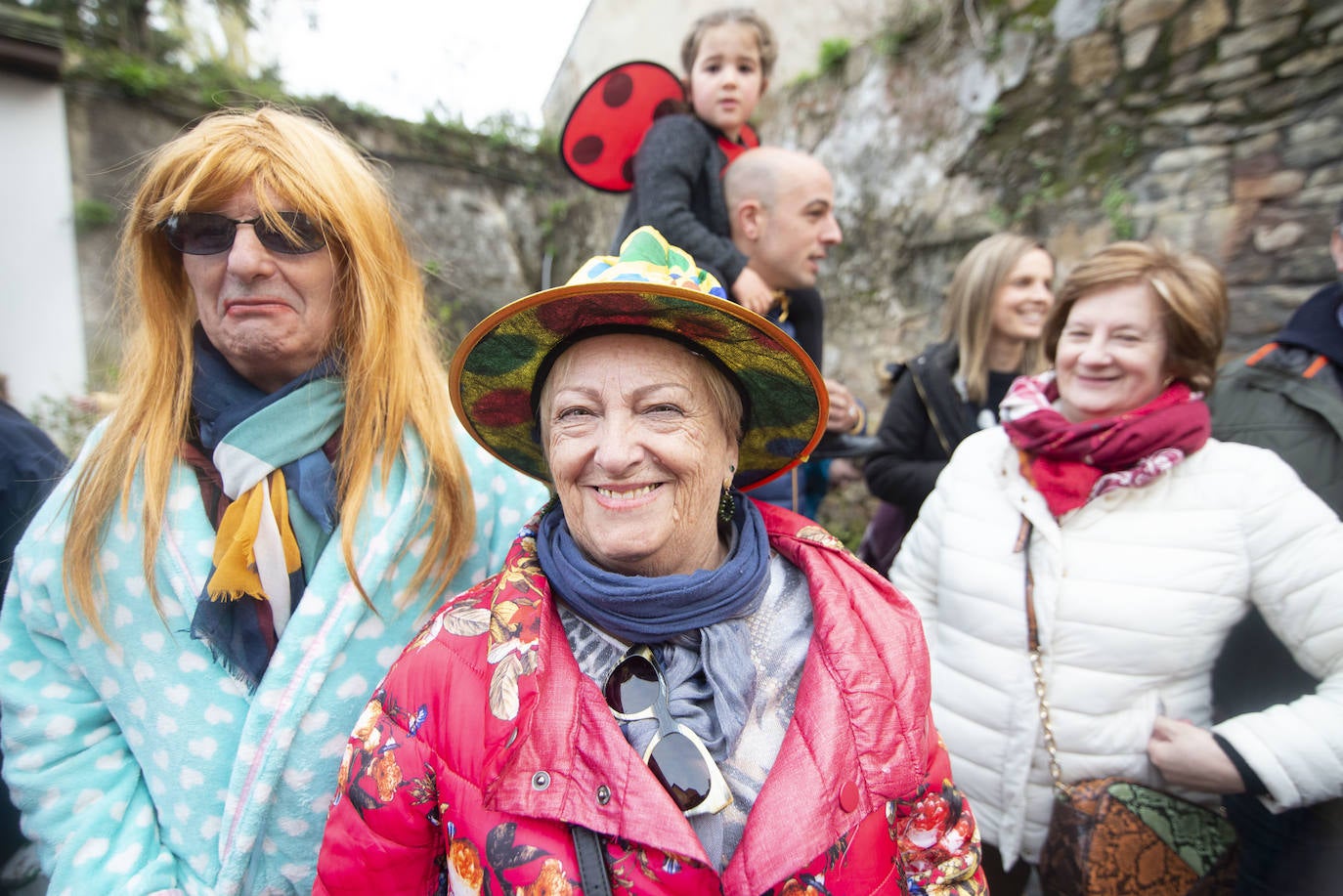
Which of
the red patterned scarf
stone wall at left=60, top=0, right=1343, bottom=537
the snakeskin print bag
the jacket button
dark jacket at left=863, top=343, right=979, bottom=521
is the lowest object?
the snakeskin print bag

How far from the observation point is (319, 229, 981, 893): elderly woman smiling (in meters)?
1.07

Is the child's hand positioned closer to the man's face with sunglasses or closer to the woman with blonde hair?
the woman with blonde hair

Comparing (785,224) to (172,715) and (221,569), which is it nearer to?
(221,569)

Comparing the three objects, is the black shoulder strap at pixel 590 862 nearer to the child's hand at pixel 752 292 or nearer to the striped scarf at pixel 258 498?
the striped scarf at pixel 258 498

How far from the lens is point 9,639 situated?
1.42 meters

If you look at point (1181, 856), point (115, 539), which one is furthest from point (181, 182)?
point (1181, 856)

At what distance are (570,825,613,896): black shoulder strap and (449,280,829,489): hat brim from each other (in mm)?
814

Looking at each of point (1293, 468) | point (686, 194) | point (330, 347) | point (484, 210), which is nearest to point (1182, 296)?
point (1293, 468)

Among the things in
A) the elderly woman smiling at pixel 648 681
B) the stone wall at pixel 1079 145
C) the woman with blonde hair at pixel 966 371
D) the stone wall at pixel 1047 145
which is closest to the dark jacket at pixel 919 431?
the woman with blonde hair at pixel 966 371

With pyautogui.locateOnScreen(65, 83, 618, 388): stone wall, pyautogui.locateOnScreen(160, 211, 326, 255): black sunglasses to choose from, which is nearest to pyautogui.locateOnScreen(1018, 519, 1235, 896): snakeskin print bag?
pyautogui.locateOnScreen(160, 211, 326, 255): black sunglasses

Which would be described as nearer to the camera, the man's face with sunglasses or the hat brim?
the hat brim

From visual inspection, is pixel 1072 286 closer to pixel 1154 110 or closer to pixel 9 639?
pixel 9 639

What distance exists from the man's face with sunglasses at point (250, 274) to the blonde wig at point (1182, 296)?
78.8 inches

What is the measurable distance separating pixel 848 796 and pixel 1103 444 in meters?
1.15
